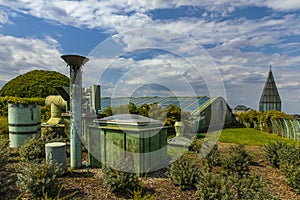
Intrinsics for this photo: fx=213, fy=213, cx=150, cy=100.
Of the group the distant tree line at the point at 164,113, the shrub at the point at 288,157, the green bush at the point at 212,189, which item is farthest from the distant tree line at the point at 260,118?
the green bush at the point at 212,189

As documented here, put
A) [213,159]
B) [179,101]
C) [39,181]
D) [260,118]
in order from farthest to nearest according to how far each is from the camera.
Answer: [260,118] → [179,101] → [213,159] → [39,181]

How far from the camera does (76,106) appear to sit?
202 inches

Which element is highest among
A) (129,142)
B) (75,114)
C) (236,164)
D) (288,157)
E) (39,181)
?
(75,114)

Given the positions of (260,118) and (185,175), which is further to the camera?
(260,118)

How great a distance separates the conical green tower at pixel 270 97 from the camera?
2189cm

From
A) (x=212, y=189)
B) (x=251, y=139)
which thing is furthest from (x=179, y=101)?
(x=212, y=189)

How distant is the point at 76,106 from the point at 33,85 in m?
15.8

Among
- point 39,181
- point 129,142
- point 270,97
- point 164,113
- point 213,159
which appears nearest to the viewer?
point 39,181

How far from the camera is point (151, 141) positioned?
4.97 metres

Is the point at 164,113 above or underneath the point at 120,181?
above

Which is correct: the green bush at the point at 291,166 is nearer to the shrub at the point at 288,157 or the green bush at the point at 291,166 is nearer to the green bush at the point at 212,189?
the shrub at the point at 288,157

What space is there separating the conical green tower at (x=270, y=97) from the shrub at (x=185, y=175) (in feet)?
68.9

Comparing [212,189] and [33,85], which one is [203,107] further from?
[33,85]

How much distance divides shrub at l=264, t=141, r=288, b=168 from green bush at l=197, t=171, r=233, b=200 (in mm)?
3147
